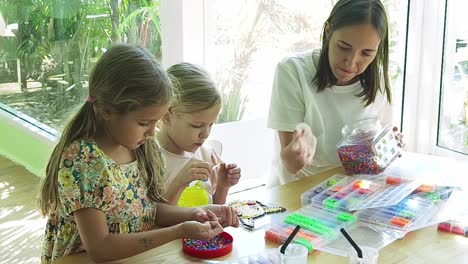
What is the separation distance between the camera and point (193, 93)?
1.53 metres

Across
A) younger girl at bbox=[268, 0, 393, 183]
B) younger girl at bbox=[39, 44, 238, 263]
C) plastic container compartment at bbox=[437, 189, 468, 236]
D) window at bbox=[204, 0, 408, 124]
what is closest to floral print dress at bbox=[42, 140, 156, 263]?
younger girl at bbox=[39, 44, 238, 263]

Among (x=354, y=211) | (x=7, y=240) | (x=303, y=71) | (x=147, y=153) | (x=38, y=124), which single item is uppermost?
(x=303, y=71)

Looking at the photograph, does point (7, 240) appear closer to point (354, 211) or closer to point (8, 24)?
point (8, 24)

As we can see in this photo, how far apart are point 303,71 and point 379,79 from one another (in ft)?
0.89

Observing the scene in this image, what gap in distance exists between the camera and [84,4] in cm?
347

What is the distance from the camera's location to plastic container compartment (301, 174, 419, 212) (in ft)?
4.84

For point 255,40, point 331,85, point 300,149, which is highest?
point 255,40

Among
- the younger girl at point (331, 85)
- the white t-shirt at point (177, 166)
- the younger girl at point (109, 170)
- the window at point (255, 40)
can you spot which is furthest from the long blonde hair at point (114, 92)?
the window at point (255, 40)

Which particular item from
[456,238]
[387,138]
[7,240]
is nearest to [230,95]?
[387,138]

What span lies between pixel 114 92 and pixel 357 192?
71cm

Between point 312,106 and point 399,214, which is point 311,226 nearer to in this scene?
point 399,214

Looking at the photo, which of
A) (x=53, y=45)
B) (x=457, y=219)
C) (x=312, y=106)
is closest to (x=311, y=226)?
(x=457, y=219)

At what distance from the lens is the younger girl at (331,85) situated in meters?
1.75

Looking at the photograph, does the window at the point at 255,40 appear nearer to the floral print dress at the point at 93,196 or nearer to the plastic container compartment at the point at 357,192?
the plastic container compartment at the point at 357,192
